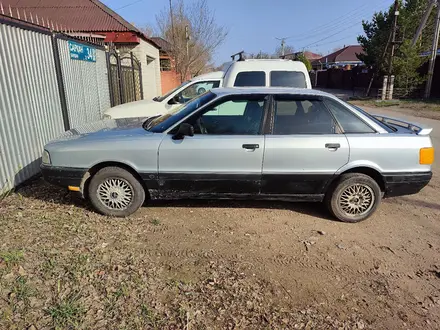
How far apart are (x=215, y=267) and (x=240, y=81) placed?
4954 millimetres

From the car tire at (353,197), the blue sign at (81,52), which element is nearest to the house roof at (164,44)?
the blue sign at (81,52)

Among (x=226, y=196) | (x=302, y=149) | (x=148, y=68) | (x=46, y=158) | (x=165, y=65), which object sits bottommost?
(x=226, y=196)

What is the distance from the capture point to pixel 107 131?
436 cm

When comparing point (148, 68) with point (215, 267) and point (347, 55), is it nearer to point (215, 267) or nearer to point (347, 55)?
point (215, 267)

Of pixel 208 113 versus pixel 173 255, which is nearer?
pixel 173 255

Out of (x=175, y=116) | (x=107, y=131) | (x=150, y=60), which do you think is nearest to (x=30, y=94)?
(x=107, y=131)

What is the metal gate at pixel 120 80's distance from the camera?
10.2m

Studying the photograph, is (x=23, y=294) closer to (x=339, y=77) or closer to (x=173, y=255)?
(x=173, y=255)

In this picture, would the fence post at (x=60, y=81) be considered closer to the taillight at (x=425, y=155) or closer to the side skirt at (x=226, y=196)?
the side skirt at (x=226, y=196)

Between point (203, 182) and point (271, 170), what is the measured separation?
34.1 inches

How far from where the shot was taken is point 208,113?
418 centimetres

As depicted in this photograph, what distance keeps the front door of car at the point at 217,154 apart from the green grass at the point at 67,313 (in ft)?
5.83

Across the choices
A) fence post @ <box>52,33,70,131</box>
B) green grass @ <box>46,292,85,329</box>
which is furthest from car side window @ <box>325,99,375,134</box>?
fence post @ <box>52,33,70,131</box>

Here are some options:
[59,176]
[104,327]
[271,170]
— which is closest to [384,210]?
[271,170]
